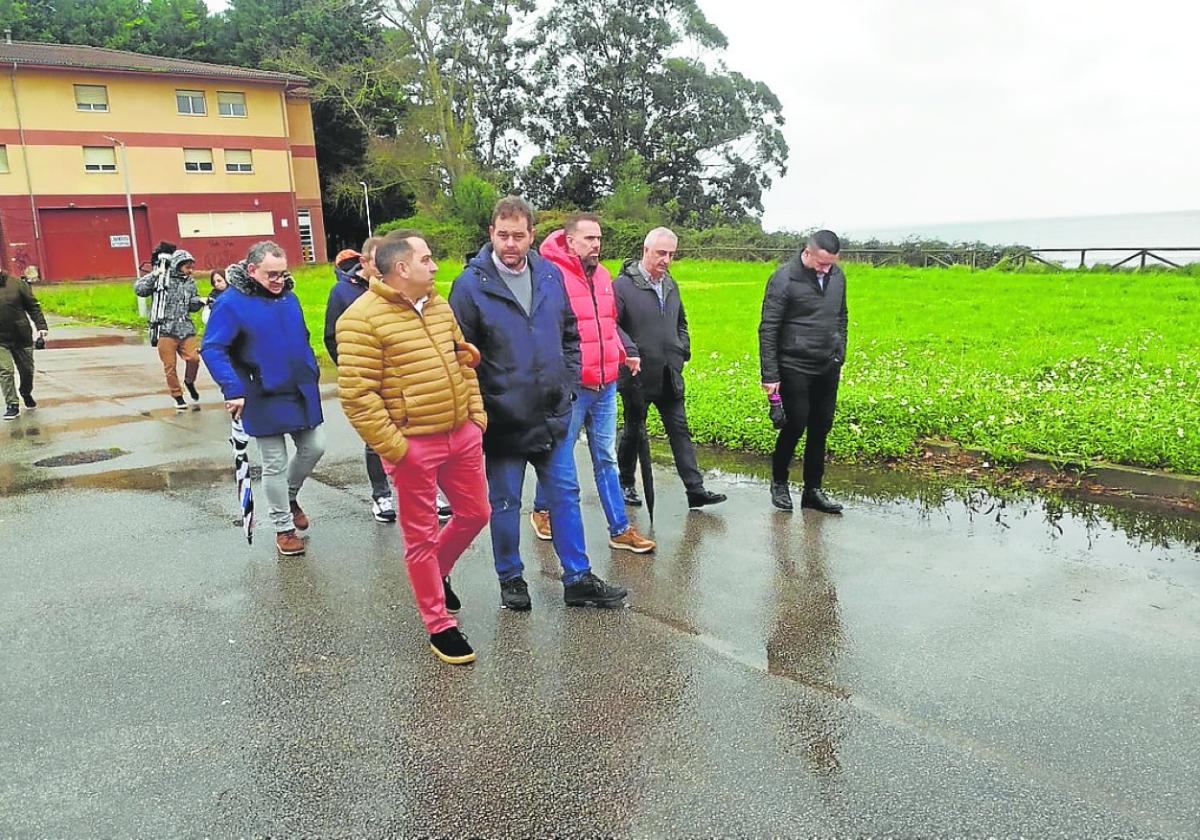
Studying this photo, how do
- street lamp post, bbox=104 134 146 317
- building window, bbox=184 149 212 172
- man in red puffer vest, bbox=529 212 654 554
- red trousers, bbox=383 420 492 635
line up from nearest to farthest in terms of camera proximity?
1. red trousers, bbox=383 420 492 635
2. man in red puffer vest, bbox=529 212 654 554
3. street lamp post, bbox=104 134 146 317
4. building window, bbox=184 149 212 172

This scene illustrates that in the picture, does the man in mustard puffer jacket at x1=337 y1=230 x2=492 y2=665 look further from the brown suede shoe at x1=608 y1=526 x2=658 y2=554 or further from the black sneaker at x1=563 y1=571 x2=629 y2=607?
the brown suede shoe at x1=608 y1=526 x2=658 y2=554

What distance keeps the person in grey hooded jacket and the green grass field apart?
205 inches

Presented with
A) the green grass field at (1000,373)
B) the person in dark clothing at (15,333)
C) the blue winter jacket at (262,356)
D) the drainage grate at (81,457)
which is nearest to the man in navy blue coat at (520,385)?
the blue winter jacket at (262,356)

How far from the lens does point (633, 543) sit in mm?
5520

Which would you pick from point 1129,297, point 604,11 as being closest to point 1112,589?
point 1129,297

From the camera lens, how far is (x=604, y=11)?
48.7m

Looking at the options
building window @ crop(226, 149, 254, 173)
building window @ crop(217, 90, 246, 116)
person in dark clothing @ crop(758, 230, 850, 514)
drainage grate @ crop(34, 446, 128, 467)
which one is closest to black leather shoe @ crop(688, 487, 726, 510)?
person in dark clothing @ crop(758, 230, 850, 514)

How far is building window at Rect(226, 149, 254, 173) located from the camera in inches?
1756

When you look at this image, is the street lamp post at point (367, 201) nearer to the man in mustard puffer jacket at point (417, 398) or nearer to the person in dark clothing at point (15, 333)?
the person in dark clothing at point (15, 333)

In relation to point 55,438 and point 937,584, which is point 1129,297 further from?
point 55,438

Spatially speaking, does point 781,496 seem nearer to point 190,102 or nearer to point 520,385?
point 520,385

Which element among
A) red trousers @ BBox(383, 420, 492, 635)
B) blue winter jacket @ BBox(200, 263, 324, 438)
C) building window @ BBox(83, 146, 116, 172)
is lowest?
red trousers @ BBox(383, 420, 492, 635)

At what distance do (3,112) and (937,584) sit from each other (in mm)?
45720

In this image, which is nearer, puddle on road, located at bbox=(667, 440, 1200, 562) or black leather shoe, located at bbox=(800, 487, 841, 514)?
puddle on road, located at bbox=(667, 440, 1200, 562)
